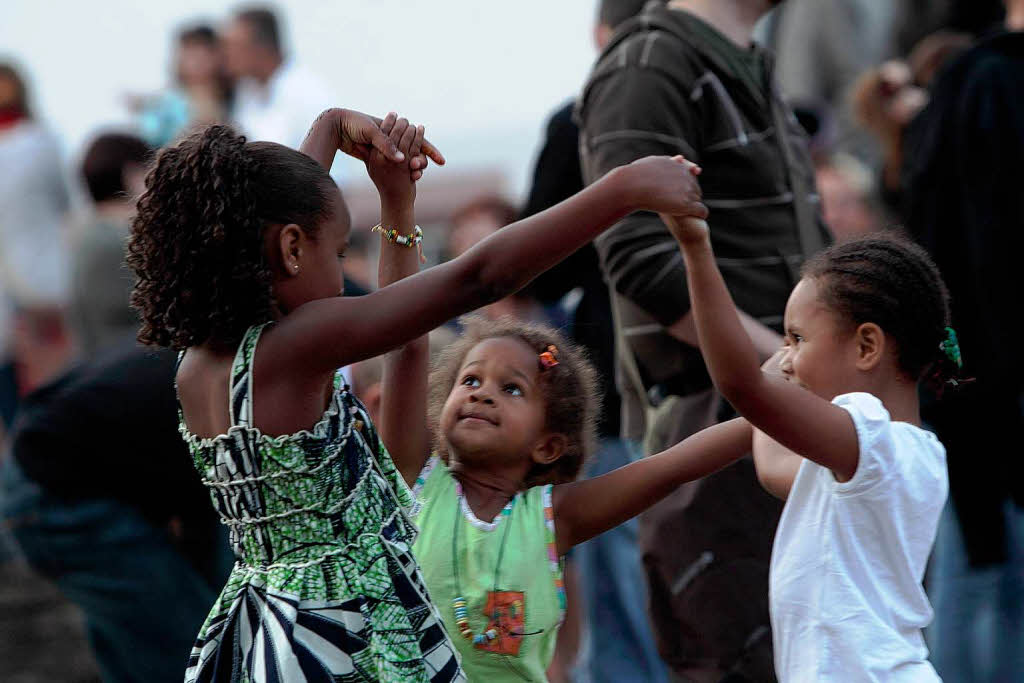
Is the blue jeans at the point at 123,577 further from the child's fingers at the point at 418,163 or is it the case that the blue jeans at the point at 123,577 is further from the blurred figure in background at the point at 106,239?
the child's fingers at the point at 418,163

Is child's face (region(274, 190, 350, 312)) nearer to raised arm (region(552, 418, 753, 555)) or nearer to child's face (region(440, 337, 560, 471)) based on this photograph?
child's face (region(440, 337, 560, 471))

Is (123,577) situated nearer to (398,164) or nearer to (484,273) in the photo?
(398,164)

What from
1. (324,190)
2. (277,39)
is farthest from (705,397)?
(277,39)

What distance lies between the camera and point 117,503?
4551mm

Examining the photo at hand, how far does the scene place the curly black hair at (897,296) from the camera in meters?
2.71

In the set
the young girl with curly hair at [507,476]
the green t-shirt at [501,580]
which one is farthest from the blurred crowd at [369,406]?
the green t-shirt at [501,580]

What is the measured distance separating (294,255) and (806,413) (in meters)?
0.88

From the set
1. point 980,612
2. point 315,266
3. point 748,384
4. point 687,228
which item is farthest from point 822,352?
point 980,612

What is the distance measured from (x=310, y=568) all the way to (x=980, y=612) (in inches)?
131

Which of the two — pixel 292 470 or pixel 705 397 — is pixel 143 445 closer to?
pixel 705 397

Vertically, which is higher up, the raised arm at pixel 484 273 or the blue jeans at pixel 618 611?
the raised arm at pixel 484 273

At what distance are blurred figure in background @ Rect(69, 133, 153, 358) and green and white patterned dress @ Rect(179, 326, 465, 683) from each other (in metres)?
3.55

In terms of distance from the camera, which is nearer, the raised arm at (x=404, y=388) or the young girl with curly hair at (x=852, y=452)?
the young girl with curly hair at (x=852, y=452)

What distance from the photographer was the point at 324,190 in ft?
8.20
